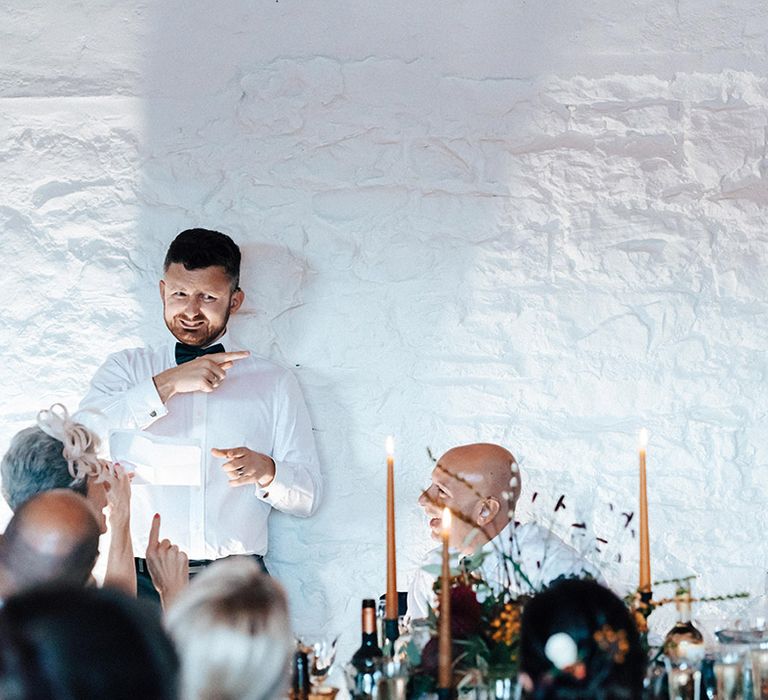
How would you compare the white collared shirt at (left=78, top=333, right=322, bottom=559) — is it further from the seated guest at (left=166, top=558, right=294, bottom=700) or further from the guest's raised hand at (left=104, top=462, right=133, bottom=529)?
the seated guest at (left=166, top=558, right=294, bottom=700)

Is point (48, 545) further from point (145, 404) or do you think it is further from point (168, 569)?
point (145, 404)

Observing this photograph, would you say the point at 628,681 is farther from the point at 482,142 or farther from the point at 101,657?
the point at 482,142

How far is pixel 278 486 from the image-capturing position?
13.6 feet

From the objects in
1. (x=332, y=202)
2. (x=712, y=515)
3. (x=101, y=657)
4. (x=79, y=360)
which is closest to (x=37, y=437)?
(x=79, y=360)

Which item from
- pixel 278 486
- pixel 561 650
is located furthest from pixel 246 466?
pixel 561 650

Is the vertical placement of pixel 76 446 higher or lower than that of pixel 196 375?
lower

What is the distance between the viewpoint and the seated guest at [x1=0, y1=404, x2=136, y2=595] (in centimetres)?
309

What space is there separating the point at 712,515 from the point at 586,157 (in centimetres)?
127

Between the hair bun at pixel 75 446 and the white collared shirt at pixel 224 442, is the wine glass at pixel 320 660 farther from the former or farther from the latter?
the white collared shirt at pixel 224 442

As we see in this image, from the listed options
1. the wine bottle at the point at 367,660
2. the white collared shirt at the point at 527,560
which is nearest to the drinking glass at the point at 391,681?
the wine bottle at the point at 367,660

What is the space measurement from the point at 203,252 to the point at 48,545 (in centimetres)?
193

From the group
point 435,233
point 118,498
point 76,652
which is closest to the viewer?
point 76,652

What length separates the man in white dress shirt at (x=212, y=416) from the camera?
13.6 ft

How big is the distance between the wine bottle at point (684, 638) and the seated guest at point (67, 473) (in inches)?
49.2
